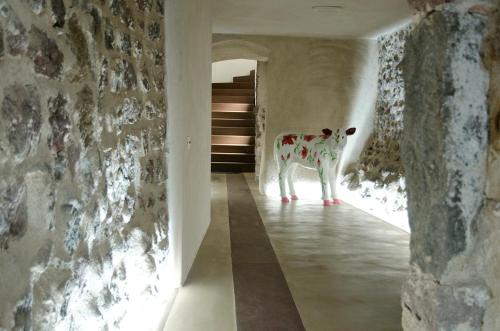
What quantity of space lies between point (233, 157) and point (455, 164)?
7.44 meters

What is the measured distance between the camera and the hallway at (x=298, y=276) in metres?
2.21

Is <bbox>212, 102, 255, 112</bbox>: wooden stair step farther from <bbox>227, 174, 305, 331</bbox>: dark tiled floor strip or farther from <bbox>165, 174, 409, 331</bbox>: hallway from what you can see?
<bbox>227, 174, 305, 331</bbox>: dark tiled floor strip

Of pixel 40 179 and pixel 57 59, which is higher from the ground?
pixel 57 59

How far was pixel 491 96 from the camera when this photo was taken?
125 centimetres

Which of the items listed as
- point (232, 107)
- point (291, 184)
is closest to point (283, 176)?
point (291, 184)

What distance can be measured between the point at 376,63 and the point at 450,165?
16.5ft

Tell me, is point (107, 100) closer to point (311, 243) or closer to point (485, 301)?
point (485, 301)

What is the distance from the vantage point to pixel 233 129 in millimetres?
9008

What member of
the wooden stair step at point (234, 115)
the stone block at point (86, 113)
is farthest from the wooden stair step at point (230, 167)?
the stone block at point (86, 113)

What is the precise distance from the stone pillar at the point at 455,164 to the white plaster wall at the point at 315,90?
15.0ft

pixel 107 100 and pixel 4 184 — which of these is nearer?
pixel 4 184

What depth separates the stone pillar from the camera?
4.09 ft

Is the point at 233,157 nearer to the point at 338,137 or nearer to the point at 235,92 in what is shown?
the point at 235,92

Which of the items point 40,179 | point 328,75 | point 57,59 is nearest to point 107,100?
point 57,59
